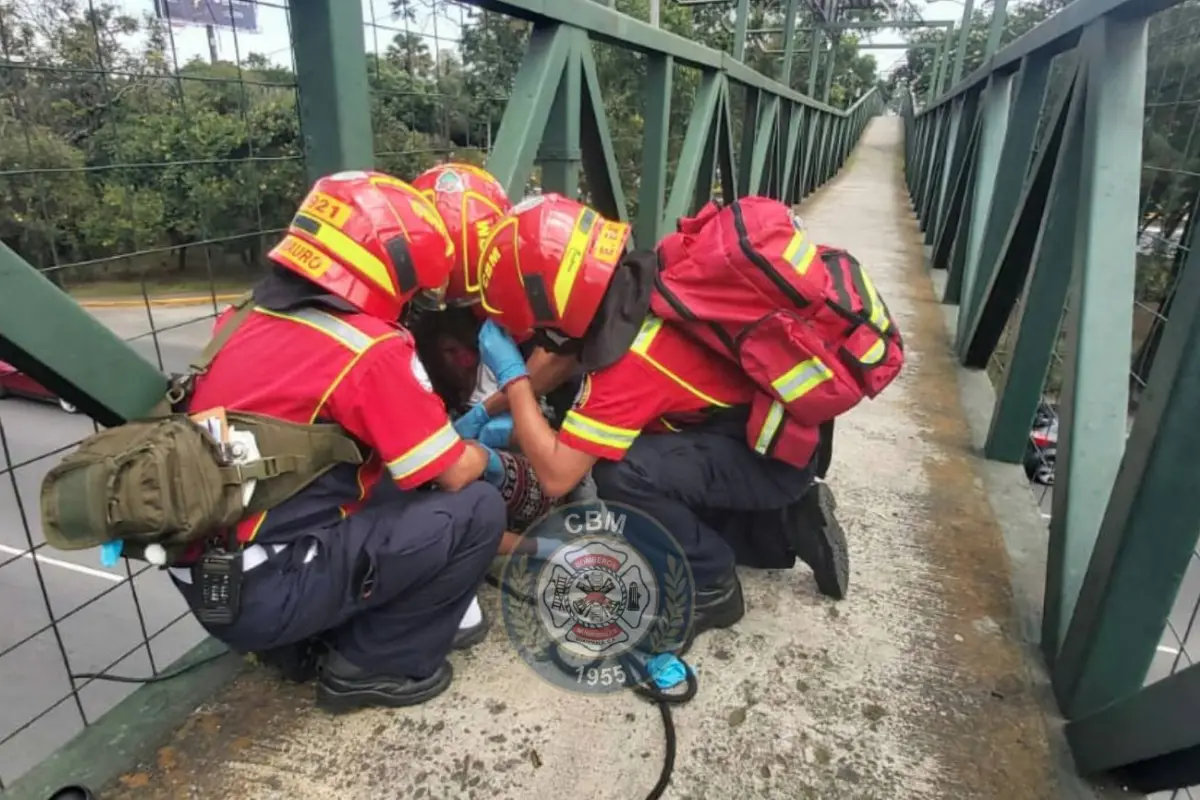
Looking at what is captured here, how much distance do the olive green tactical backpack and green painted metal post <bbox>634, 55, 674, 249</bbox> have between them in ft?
9.84

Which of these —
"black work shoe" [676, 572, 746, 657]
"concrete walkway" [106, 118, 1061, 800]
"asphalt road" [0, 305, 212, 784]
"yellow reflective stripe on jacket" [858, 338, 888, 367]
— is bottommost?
"asphalt road" [0, 305, 212, 784]

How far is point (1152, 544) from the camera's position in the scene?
1778 mm

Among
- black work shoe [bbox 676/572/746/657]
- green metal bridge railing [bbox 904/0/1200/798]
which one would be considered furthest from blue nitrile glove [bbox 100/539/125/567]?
green metal bridge railing [bbox 904/0/1200/798]

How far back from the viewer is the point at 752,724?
6.73 feet

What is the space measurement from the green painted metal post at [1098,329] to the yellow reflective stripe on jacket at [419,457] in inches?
66.9

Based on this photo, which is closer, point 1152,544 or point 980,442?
point 1152,544

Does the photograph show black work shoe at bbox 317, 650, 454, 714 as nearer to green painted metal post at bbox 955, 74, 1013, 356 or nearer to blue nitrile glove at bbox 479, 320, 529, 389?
blue nitrile glove at bbox 479, 320, 529, 389

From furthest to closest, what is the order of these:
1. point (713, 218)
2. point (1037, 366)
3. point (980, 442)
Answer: point (980, 442), point (1037, 366), point (713, 218)

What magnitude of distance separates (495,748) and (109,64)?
1933 millimetres

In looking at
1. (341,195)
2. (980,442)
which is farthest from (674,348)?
(980,442)

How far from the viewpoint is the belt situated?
6.04ft

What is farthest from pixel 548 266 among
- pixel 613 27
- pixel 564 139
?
pixel 613 27

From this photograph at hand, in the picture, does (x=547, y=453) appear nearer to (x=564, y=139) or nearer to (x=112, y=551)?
(x=112, y=551)

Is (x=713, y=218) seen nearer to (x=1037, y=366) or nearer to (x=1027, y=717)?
(x=1027, y=717)
